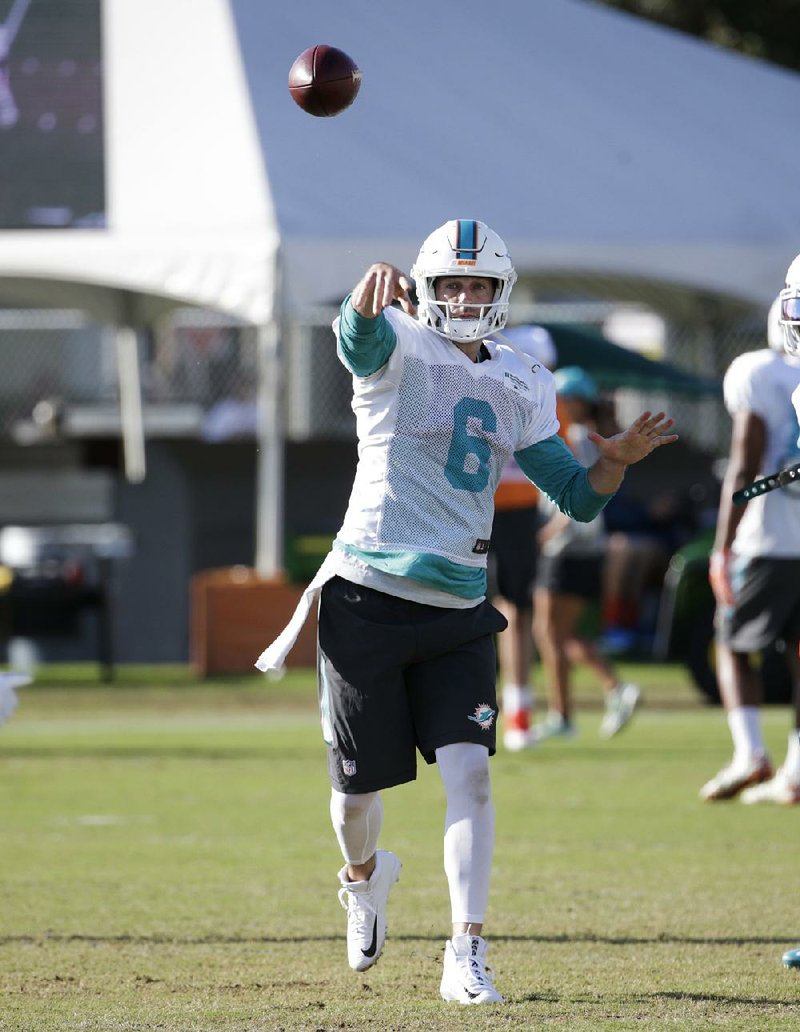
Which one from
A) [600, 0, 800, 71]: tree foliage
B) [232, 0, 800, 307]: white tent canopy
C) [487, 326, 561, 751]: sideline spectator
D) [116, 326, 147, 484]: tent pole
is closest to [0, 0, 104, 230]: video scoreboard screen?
[232, 0, 800, 307]: white tent canopy

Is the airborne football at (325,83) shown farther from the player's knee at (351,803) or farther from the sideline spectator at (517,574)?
the sideline spectator at (517,574)

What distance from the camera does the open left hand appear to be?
17.6 feet

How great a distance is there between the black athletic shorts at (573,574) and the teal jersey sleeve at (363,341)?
632 centimetres

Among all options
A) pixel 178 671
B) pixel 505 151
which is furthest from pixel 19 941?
pixel 505 151

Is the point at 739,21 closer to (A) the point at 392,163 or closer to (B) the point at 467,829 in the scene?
(A) the point at 392,163

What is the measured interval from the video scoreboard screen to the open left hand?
11370 millimetres

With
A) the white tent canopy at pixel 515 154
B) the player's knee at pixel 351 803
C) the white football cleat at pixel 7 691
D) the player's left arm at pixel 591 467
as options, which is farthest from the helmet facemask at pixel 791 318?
the white tent canopy at pixel 515 154

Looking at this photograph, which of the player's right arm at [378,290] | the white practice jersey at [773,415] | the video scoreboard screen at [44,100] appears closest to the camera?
the player's right arm at [378,290]

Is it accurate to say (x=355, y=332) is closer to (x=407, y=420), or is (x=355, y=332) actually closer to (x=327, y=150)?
(x=407, y=420)

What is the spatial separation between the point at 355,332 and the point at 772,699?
8.89 metres

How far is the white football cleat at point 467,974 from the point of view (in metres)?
5.06

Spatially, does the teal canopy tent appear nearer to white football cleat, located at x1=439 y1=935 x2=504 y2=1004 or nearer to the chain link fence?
the chain link fence

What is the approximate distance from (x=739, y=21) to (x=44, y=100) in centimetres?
1304

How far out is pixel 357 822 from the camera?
5.54 m
